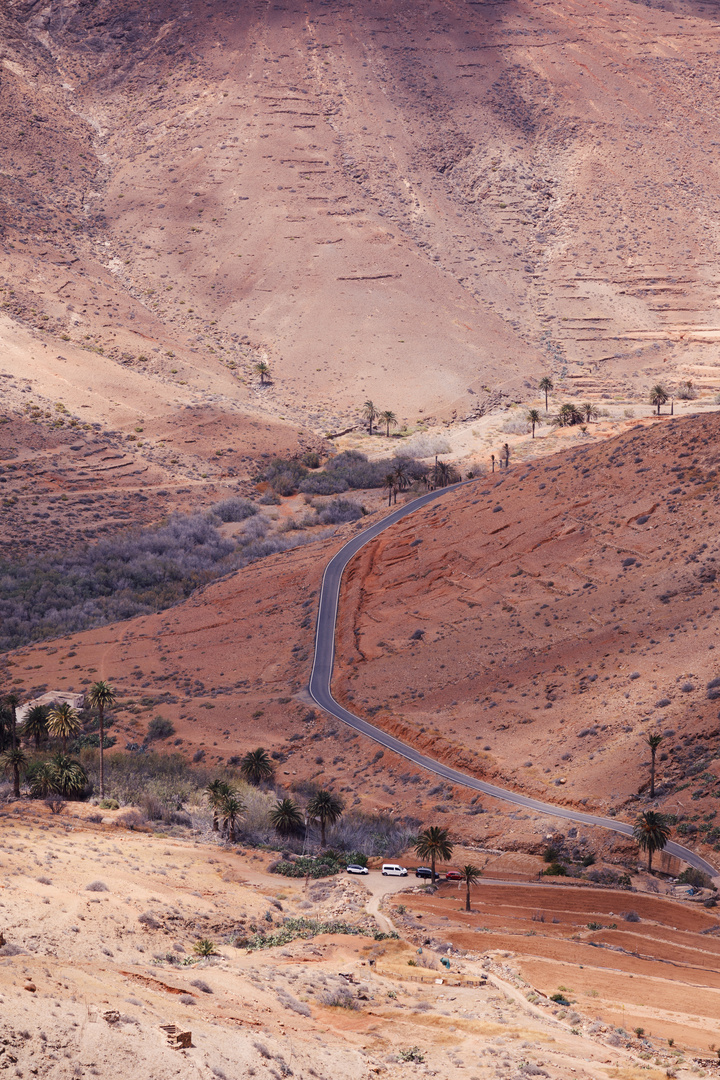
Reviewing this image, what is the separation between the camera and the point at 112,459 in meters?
71.4

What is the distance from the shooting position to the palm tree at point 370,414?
270 ft

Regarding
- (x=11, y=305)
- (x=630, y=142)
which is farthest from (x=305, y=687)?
(x=630, y=142)

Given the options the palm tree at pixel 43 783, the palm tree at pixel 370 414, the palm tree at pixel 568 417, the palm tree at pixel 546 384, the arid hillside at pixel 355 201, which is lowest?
the palm tree at pixel 43 783

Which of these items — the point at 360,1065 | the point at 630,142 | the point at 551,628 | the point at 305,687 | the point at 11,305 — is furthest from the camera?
A: the point at 630,142

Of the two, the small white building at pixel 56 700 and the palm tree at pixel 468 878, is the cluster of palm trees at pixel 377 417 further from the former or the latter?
the palm tree at pixel 468 878

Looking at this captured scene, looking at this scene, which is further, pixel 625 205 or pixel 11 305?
pixel 625 205

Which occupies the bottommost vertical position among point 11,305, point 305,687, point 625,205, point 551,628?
point 305,687

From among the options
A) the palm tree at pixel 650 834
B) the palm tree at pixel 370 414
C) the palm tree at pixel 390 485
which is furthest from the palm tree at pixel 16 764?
the palm tree at pixel 370 414

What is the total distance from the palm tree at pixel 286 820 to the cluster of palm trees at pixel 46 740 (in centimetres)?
557

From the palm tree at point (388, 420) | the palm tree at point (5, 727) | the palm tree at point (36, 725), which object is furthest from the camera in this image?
the palm tree at point (388, 420)

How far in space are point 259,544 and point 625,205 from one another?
59.3m

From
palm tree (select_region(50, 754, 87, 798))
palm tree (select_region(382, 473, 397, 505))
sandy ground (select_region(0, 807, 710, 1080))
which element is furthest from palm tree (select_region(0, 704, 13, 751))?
palm tree (select_region(382, 473, 397, 505))

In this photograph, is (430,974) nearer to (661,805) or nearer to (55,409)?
(661,805)

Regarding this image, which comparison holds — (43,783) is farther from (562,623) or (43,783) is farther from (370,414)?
(370,414)
